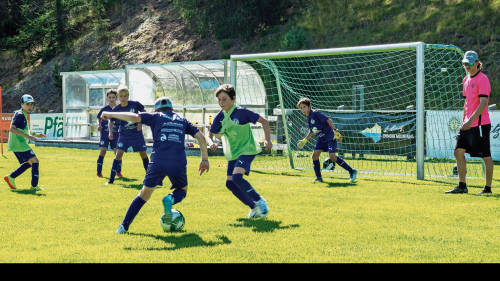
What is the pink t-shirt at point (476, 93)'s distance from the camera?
7.89m

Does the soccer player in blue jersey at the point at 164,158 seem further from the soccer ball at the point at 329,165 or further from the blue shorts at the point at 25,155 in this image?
the soccer ball at the point at 329,165

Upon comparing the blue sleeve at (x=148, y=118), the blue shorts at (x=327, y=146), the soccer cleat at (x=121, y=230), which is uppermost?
the blue sleeve at (x=148, y=118)

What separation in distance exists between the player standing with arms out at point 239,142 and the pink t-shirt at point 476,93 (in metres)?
3.77

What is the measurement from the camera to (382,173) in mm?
11547

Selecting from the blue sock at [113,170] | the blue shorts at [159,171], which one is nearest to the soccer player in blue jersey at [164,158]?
the blue shorts at [159,171]

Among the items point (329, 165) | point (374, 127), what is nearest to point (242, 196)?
point (329, 165)

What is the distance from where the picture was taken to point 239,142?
6.54 meters

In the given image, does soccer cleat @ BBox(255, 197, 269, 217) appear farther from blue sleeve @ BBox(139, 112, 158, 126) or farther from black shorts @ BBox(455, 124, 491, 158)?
black shorts @ BBox(455, 124, 491, 158)

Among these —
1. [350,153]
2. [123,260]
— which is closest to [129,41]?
[350,153]

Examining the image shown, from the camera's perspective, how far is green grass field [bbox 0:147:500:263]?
4.44 m

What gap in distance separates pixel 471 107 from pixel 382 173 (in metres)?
3.75

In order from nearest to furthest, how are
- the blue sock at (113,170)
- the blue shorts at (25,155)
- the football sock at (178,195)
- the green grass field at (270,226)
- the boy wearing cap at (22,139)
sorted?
the green grass field at (270,226) < the football sock at (178,195) < the boy wearing cap at (22,139) < the blue shorts at (25,155) < the blue sock at (113,170)

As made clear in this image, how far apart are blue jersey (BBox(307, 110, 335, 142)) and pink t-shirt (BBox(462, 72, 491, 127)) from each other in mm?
2721

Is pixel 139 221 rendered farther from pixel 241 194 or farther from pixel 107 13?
pixel 107 13
